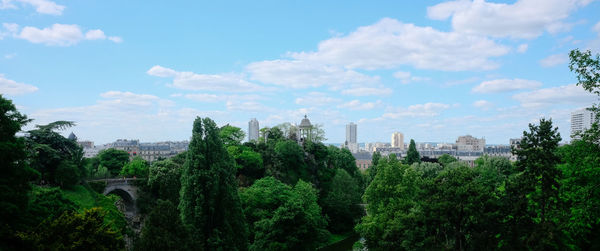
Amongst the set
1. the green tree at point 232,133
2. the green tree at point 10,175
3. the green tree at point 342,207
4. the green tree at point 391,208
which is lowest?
the green tree at point 342,207

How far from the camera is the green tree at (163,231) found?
15859mm

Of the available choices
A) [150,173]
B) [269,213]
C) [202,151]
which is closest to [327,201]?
[269,213]

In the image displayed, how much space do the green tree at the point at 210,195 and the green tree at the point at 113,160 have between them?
3642cm

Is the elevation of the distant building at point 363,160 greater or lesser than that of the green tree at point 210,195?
lesser

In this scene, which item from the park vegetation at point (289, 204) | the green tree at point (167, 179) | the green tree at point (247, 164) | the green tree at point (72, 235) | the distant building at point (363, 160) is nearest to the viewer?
the green tree at point (72, 235)

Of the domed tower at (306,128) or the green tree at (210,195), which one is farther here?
the domed tower at (306,128)

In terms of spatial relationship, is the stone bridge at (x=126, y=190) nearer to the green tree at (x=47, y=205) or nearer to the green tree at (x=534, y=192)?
the green tree at (x=47, y=205)

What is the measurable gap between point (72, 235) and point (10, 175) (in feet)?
15.6

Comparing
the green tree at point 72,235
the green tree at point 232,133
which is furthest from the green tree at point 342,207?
the green tree at point 72,235

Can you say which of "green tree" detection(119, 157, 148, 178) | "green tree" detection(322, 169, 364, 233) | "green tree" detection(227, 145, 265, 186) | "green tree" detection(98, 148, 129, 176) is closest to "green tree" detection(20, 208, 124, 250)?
"green tree" detection(119, 157, 148, 178)

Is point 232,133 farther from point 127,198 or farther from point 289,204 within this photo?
point 289,204

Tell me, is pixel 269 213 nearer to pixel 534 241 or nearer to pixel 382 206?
pixel 382 206

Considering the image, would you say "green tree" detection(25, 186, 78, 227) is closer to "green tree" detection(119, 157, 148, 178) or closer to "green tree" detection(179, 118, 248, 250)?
"green tree" detection(179, 118, 248, 250)

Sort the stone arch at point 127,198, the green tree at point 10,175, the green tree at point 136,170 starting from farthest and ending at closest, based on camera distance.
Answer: the green tree at point 136,170 < the stone arch at point 127,198 < the green tree at point 10,175
